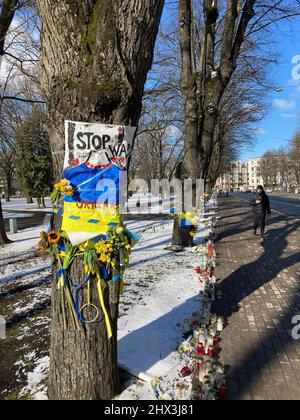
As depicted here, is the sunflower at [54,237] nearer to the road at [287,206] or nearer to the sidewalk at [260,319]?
the sidewalk at [260,319]

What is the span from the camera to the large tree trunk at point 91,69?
2.46 metres

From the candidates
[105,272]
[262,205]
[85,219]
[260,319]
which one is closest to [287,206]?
[262,205]

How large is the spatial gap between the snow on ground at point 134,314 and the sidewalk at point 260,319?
662 mm

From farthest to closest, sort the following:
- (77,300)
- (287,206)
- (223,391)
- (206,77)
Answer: (287,206), (206,77), (223,391), (77,300)

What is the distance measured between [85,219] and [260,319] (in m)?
3.57

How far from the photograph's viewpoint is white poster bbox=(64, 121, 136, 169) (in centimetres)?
255

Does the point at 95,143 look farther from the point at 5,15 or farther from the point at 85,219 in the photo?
the point at 5,15

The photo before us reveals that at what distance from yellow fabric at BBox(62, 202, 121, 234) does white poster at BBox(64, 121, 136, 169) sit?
361mm

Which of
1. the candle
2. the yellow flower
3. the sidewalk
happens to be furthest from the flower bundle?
the sidewalk

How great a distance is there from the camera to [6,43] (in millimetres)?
10047

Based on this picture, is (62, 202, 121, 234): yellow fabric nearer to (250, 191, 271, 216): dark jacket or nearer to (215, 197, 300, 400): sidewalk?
(215, 197, 300, 400): sidewalk

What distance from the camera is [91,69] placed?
8.09ft

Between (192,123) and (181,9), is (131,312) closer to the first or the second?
(192,123)

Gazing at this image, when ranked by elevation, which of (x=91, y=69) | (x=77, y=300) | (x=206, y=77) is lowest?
(x=77, y=300)
